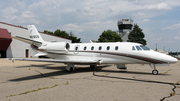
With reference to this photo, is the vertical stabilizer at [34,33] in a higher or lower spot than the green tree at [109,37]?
lower

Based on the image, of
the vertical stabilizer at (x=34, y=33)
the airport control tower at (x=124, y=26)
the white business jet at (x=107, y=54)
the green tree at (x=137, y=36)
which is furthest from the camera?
the airport control tower at (x=124, y=26)

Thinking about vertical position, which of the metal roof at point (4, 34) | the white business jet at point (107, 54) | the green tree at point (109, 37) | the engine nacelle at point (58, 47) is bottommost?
the white business jet at point (107, 54)

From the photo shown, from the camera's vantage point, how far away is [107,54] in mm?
13477

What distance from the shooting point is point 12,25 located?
109 ft

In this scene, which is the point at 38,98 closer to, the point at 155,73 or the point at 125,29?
the point at 155,73

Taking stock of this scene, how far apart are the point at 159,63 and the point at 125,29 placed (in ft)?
226

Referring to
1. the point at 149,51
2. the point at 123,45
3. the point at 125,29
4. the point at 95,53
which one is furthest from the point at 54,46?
the point at 125,29

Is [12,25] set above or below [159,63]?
above

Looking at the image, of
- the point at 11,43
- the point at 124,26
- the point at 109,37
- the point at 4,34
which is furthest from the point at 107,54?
the point at 124,26

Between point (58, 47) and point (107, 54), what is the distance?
5.08 m

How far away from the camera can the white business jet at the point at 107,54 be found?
11.7 metres

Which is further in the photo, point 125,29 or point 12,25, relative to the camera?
point 125,29

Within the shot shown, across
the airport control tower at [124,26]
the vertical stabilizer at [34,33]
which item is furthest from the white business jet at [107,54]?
the airport control tower at [124,26]

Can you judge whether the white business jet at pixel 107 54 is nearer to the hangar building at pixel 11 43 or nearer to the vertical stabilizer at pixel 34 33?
the vertical stabilizer at pixel 34 33
